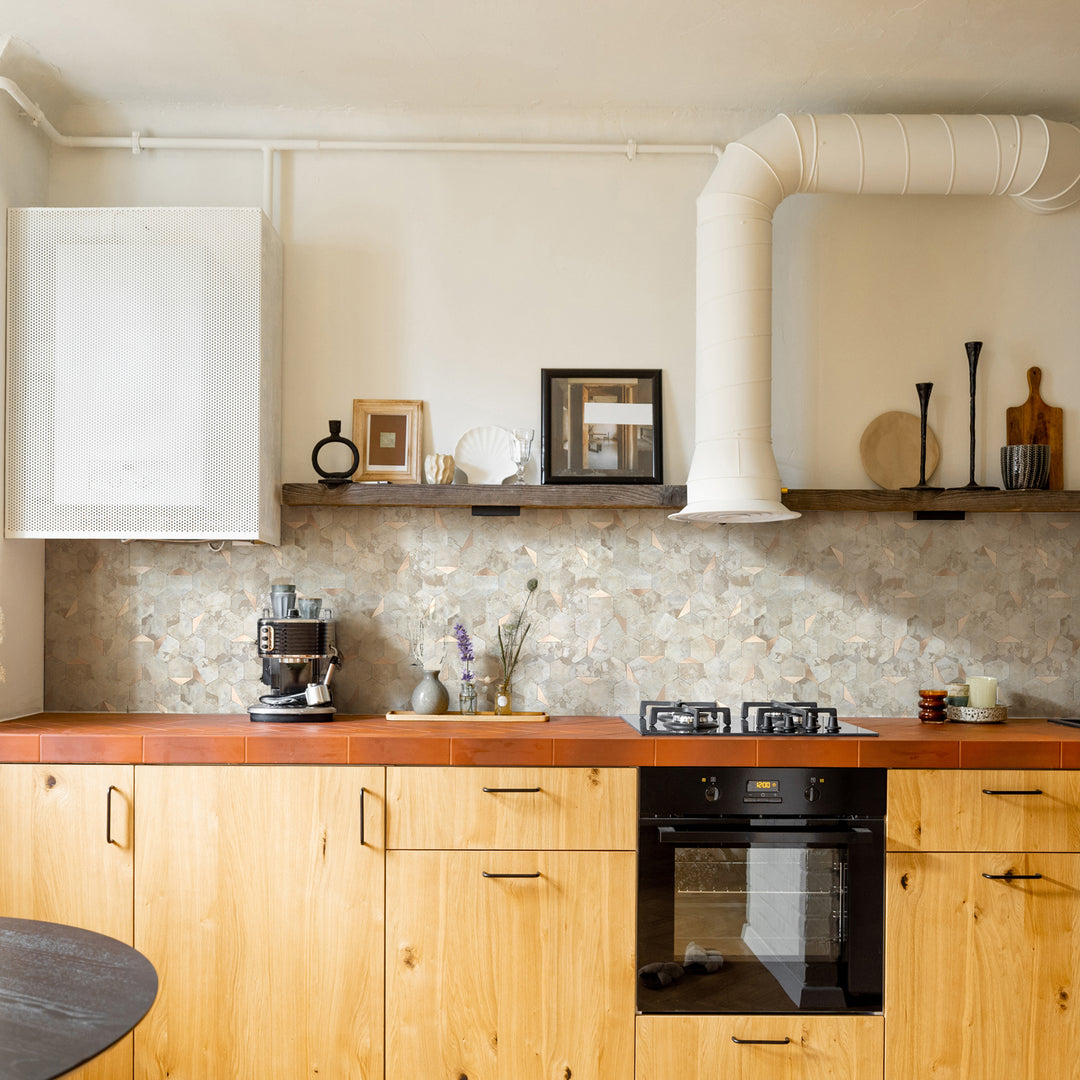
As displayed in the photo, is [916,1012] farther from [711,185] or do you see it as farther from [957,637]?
[711,185]

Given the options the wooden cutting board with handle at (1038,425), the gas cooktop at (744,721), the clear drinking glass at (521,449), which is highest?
the wooden cutting board with handle at (1038,425)

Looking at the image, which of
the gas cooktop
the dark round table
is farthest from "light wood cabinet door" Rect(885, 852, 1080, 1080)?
the dark round table

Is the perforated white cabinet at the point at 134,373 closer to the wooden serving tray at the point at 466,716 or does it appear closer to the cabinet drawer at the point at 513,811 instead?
the wooden serving tray at the point at 466,716

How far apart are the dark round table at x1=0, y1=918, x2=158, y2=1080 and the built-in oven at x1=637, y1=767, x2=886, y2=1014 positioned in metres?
1.45

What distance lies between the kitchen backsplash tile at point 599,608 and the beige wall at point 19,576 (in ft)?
0.21

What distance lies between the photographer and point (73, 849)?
2486mm

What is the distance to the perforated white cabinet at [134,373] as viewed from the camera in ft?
9.03

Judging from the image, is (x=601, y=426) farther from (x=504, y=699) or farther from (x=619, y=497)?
(x=504, y=699)

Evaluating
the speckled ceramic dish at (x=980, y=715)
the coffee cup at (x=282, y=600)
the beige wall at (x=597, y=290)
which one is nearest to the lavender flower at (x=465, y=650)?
the coffee cup at (x=282, y=600)

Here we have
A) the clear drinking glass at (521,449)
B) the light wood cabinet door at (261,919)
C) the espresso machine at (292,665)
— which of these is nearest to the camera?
the light wood cabinet door at (261,919)

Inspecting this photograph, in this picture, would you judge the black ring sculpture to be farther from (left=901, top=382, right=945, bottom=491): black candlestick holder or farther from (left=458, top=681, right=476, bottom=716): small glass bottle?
(left=901, top=382, right=945, bottom=491): black candlestick holder

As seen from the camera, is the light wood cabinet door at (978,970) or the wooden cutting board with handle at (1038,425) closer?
the light wood cabinet door at (978,970)

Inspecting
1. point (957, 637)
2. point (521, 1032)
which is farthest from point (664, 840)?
point (957, 637)

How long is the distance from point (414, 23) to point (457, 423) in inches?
45.3
